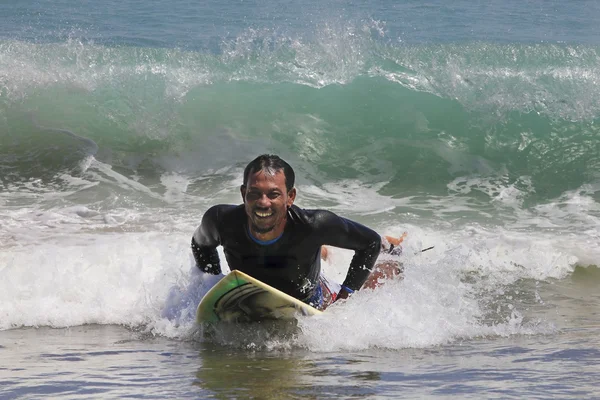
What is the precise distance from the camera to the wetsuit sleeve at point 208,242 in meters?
5.49

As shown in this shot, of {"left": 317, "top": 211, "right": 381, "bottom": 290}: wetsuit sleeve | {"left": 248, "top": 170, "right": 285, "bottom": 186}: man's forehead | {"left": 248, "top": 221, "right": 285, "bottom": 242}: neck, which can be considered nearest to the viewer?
{"left": 248, "top": 170, "right": 285, "bottom": 186}: man's forehead

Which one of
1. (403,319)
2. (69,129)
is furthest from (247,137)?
(403,319)

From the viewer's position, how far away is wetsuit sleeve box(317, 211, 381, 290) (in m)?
5.46

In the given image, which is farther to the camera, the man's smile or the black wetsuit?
the black wetsuit

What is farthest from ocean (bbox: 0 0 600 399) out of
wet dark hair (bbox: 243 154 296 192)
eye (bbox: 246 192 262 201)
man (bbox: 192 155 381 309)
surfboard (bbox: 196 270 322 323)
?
wet dark hair (bbox: 243 154 296 192)

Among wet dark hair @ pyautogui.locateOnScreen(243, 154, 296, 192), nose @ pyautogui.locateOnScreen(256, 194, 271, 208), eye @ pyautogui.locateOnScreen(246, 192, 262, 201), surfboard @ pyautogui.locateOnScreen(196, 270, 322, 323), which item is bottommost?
surfboard @ pyautogui.locateOnScreen(196, 270, 322, 323)

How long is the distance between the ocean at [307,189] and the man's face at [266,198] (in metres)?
0.65

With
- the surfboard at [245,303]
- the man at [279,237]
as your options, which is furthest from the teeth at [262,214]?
the surfboard at [245,303]

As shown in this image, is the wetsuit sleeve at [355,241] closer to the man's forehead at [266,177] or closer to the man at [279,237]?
the man at [279,237]

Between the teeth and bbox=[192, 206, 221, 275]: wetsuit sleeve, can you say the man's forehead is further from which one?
bbox=[192, 206, 221, 275]: wetsuit sleeve

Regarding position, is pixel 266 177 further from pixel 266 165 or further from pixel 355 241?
pixel 355 241

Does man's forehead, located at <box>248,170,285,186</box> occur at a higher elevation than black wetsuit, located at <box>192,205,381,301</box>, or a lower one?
higher

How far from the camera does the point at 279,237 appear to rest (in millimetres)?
5391

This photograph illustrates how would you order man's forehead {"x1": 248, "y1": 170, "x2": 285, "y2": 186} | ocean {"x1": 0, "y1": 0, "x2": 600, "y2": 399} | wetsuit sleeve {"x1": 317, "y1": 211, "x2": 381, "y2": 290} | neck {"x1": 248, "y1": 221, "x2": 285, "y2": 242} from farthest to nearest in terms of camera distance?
wetsuit sleeve {"x1": 317, "y1": 211, "x2": 381, "y2": 290}
neck {"x1": 248, "y1": 221, "x2": 285, "y2": 242}
man's forehead {"x1": 248, "y1": 170, "x2": 285, "y2": 186}
ocean {"x1": 0, "y1": 0, "x2": 600, "y2": 399}
